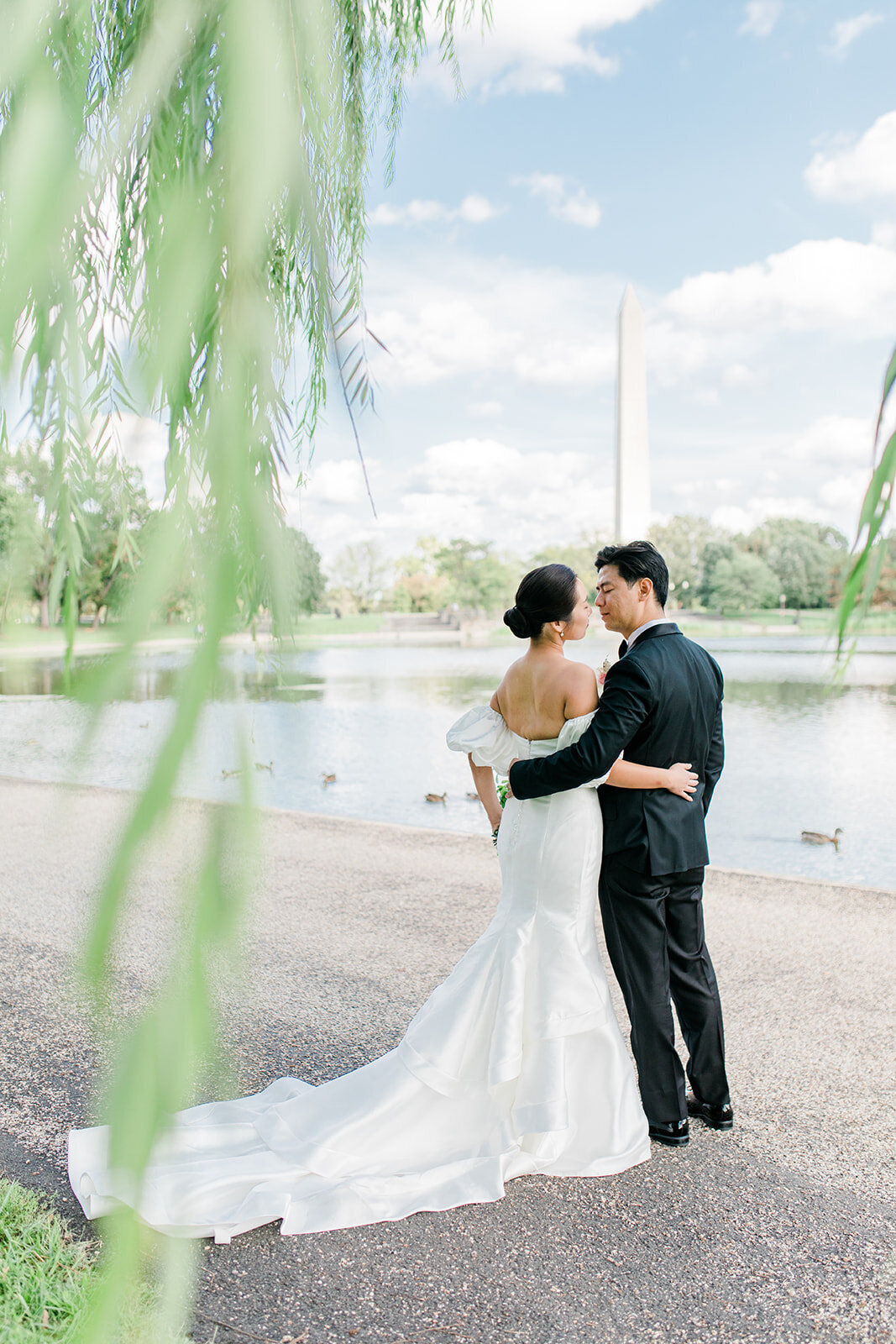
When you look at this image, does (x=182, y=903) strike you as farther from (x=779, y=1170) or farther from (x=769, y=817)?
(x=769, y=817)

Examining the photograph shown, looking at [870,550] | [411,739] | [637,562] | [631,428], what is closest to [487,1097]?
[637,562]

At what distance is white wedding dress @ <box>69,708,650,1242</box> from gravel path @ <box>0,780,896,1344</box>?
9cm

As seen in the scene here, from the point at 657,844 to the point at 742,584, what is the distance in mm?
67779

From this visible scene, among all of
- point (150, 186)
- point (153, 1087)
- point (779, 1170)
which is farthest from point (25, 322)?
point (779, 1170)

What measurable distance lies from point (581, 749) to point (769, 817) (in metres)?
10.9

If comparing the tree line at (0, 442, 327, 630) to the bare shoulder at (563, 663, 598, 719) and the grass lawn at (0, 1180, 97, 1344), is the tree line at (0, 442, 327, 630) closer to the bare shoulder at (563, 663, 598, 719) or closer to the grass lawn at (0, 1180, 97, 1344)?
the grass lawn at (0, 1180, 97, 1344)

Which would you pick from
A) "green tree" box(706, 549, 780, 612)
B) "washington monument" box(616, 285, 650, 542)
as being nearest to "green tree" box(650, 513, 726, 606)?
"green tree" box(706, 549, 780, 612)

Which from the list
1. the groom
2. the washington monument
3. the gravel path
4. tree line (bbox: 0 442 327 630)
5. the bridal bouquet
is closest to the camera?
tree line (bbox: 0 442 327 630)

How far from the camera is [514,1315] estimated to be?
2486mm

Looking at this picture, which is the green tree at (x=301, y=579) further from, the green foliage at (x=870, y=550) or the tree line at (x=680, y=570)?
the tree line at (x=680, y=570)

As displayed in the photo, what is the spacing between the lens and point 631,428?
38.0m

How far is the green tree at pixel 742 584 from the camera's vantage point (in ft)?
212

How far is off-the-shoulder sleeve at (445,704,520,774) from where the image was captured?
3475mm

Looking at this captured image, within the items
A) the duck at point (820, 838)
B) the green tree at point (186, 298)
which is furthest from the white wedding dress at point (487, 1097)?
the duck at point (820, 838)
